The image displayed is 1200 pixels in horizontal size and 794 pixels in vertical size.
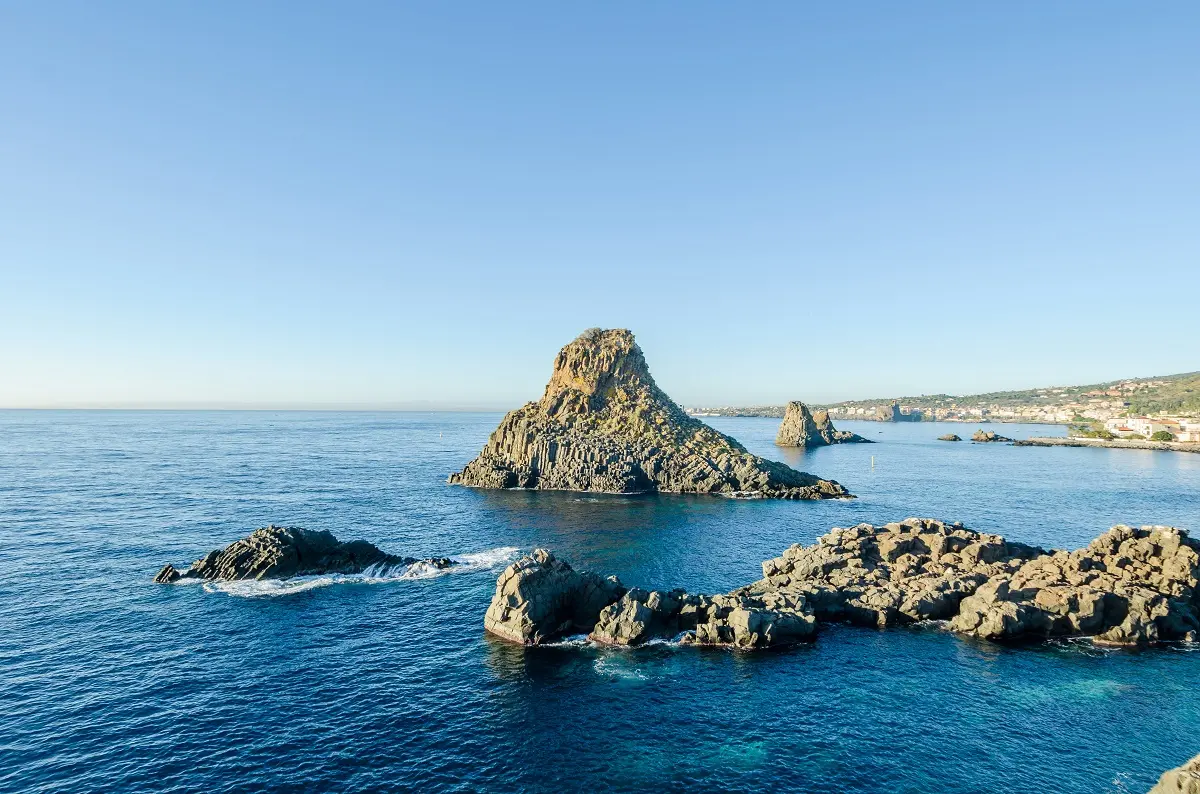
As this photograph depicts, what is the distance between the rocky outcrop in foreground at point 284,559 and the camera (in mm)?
72562

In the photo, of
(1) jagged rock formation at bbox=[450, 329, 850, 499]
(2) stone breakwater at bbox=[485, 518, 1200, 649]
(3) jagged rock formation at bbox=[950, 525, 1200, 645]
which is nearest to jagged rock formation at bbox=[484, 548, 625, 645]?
(2) stone breakwater at bbox=[485, 518, 1200, 649]

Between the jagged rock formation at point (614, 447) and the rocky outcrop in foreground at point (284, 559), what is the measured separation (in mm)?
60182

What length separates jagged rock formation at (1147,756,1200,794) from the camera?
24562mm

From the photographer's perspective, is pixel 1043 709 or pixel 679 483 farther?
pixel 679 483

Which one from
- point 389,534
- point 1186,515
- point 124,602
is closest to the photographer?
point 124,602

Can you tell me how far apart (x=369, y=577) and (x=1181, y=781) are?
71676 mm

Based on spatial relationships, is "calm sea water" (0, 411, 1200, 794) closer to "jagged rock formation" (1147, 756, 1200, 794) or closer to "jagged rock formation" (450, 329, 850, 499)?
"jagged rock formation" (1147, 756, 1200, 794)

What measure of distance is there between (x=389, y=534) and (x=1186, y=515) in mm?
138950

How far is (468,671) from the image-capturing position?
4991 cm

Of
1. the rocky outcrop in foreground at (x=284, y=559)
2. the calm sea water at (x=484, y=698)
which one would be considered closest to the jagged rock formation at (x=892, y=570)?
the calm sea water at (x=484, y=698)

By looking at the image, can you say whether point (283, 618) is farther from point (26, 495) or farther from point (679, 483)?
point (26, 495)

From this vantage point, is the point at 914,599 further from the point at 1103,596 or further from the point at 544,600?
the point at 544,600

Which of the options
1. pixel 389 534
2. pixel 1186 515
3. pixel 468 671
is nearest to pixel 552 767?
pixel 468 671

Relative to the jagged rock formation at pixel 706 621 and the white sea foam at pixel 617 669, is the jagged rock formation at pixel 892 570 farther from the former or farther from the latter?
the white sea foam at pixel 617 669
